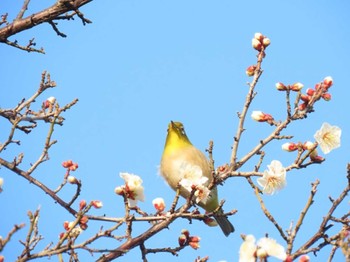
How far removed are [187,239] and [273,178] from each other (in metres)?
0.96

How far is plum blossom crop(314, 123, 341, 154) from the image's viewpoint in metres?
4.63

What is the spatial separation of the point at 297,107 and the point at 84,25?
2.50 metres

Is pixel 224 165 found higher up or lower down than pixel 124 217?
higher up

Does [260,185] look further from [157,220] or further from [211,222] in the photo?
[157,220]

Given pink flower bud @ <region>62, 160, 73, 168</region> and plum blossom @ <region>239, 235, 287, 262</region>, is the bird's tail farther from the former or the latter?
plum blossom @ <region>239, 235, 287, 262</region>

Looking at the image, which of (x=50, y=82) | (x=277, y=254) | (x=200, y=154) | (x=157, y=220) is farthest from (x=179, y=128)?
(x=277, y=254)

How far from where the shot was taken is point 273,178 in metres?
4.70

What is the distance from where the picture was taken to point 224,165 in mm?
5129

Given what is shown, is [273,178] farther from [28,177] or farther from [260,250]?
[28,177]

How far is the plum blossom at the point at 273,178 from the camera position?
466cm

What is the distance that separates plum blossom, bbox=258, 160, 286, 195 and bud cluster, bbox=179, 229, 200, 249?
0.77 metres

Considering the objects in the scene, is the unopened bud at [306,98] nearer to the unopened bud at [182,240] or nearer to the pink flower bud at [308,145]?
the pink flower bud at [308,145]

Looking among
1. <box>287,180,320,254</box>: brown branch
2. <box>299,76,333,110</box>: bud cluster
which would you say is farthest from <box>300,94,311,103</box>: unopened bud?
<box>287,180,320,254</box>: brown branch

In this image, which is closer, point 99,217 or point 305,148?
point 99,217
